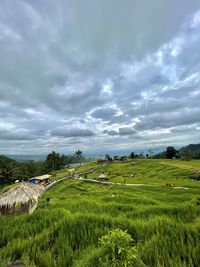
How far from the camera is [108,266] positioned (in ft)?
12.0

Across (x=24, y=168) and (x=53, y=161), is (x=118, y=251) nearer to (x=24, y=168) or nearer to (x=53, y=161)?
(x=24, y=168)

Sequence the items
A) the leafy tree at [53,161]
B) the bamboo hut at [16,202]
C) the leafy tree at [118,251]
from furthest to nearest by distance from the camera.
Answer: the leafy tree at [53,161], the bamboo hut at [16,202], the leafy tree at [118,251]

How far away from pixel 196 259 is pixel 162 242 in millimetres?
911

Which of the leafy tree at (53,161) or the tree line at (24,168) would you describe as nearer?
the tree line at (24,168)

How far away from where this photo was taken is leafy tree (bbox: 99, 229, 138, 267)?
11.9 ft

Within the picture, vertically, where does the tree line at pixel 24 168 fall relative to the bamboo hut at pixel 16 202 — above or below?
above

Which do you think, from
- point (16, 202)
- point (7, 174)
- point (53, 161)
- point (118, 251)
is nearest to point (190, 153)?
point (53, 161)

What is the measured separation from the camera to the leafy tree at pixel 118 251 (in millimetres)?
3642

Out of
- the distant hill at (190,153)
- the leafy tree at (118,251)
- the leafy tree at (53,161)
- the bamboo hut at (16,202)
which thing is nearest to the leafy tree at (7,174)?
the leafy tree at (53,161)

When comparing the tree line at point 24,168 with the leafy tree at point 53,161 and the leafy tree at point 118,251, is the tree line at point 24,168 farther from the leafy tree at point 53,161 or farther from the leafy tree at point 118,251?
the leafy tree at point 118,251

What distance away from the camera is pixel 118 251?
3729mm

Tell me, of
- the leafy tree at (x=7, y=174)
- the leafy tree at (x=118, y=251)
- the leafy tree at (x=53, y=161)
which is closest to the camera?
the leafy tree at (x=118, y=251)

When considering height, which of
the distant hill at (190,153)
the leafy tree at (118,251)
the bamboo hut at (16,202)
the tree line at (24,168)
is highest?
the distant hill at (190,153)

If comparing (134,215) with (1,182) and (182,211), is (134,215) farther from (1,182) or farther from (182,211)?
(1,182)
